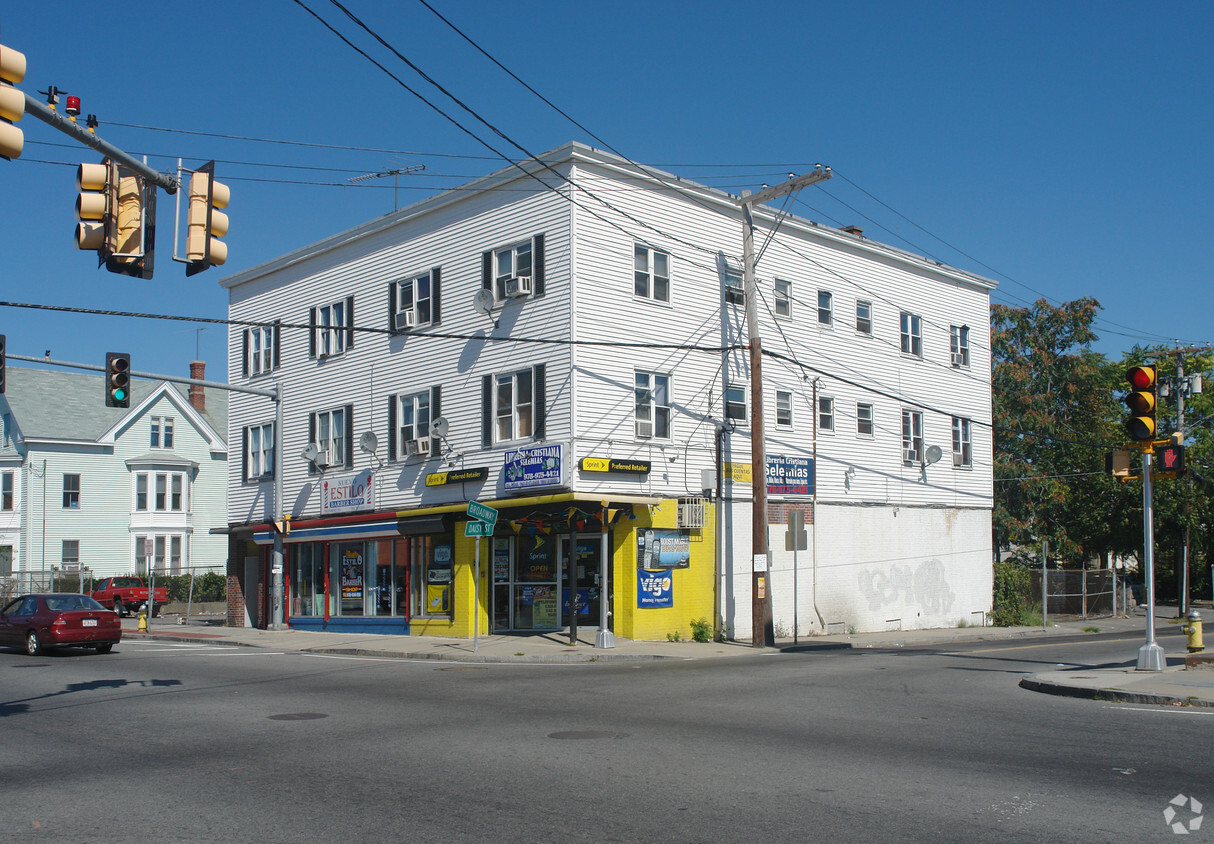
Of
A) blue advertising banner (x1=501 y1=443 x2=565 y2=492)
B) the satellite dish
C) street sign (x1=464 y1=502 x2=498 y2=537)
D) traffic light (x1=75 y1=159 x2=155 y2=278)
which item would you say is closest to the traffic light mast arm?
traffic light (x1=75 y1=159 x2=155 y2=278)

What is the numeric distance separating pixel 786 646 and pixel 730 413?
21.3 feet

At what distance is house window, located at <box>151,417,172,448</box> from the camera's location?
5628 centimetres

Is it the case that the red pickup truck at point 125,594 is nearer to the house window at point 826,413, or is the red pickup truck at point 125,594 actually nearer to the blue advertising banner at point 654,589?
the blue advertising banner at point 654,589

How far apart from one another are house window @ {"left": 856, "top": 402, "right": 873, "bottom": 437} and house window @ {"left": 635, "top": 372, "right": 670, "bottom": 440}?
8232mm

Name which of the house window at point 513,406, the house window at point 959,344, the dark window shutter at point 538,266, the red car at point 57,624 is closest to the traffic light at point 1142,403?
the house window at point 513,406

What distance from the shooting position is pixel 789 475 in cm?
2947

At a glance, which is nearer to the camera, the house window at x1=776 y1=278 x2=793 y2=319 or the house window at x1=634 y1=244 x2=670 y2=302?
the house window at x1=634 y1=244 x2=670 y2=302

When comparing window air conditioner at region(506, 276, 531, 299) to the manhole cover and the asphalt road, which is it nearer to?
the asphalt road

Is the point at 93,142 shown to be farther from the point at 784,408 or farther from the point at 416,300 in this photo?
the point at 784,408

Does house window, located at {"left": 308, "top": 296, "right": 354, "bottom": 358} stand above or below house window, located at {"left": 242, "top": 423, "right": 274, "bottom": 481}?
above

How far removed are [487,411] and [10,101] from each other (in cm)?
1870

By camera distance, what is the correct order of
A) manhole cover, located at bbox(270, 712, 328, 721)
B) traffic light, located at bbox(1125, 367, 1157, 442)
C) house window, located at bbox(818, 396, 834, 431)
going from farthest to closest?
1. house window, located at bbox(818, 396, 834, 431)
2. traffic light, located at bbox(1125, 367, 1157, 442)
3. manhole cover, located at bbox(270, 712, 328, 721)

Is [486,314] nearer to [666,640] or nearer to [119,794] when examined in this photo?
[666,640]

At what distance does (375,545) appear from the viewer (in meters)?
30.4
